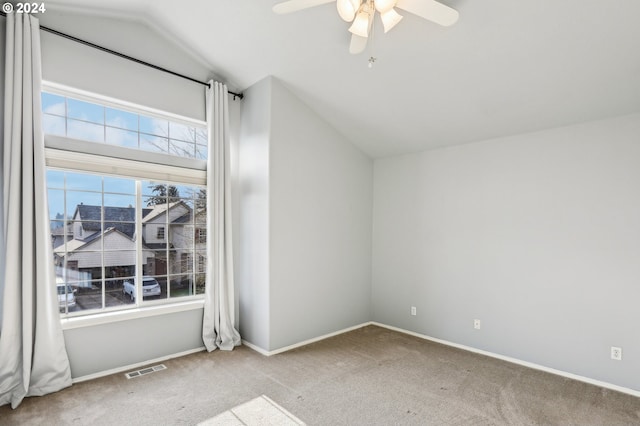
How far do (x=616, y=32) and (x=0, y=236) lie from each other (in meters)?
4.80

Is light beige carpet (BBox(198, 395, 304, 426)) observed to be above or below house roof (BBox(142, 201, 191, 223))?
below

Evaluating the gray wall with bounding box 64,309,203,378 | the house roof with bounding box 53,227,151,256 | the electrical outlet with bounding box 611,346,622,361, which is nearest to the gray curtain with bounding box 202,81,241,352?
the gray wall with bounding box 64,309,203,378

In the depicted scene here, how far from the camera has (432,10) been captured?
1.89 m

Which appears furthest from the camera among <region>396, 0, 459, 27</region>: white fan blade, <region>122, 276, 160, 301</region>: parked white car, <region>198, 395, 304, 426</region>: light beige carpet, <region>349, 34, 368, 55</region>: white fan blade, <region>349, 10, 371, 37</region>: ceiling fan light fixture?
<region>122, 276, 160, 301</region>: parked white car

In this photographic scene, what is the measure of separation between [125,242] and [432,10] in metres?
3.36

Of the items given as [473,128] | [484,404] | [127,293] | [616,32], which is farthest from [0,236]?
[616,32]

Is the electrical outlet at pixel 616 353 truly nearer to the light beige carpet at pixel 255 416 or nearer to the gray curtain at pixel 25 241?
the light beige carpet at pixel 255 416

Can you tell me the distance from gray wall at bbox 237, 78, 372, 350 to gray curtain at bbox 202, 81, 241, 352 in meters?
0.22

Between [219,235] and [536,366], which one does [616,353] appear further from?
[219,235]

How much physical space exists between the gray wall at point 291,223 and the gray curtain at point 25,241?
1.82 metres

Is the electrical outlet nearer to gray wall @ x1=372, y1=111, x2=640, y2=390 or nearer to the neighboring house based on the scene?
gray wall @ x1=372, y1=111, x2=640, y2=390

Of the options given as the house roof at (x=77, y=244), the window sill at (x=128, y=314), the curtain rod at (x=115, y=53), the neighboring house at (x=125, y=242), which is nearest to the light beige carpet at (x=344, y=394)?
the window sill at (x=128, y=314)

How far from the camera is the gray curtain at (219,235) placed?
3.71 meters

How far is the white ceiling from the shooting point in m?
2.41
